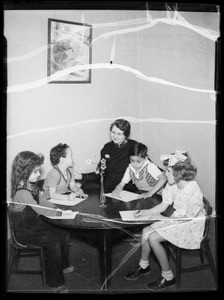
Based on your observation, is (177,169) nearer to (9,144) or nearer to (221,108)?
(221,108)

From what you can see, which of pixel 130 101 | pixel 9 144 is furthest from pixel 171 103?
pixel 9 144

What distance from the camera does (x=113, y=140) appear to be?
6.40 ft

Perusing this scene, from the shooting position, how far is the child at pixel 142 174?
6.36 ft

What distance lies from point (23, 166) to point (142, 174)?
2.34ft

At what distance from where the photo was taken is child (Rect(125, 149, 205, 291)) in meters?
1.87

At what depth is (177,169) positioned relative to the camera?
74.3 inches

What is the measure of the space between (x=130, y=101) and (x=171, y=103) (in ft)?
0.83

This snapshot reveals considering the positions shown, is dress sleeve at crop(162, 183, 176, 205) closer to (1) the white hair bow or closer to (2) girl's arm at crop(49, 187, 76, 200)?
(1) the white hair bow

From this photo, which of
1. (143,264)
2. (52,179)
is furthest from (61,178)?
(143,264)

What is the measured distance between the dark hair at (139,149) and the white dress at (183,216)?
0.24 m

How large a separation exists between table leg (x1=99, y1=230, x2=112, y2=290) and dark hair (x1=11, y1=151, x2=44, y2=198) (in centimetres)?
54

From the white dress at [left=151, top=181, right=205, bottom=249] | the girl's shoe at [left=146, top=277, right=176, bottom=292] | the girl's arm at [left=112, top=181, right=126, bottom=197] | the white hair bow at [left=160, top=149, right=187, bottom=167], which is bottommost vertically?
the girl's shoe at [left=146, top=277, right=176, bottom=292]

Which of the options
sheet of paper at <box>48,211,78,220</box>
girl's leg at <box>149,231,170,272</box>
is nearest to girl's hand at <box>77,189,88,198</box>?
sheet of paper at <box>48,211,78,220</box>

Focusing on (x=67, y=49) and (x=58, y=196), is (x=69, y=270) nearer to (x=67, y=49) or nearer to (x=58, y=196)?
(x=58, y=196)
